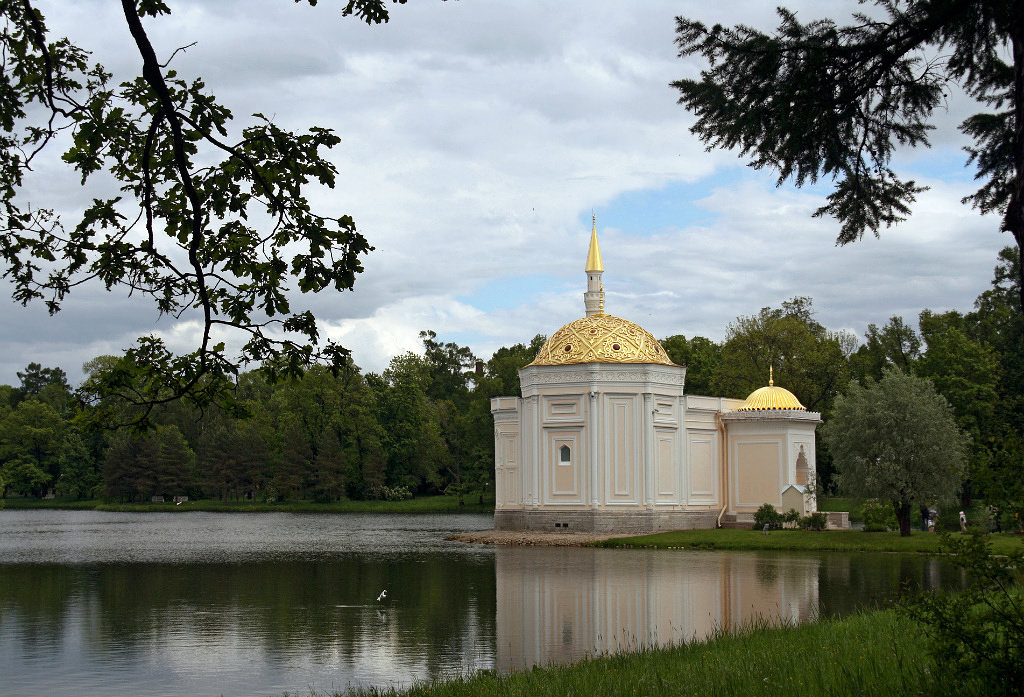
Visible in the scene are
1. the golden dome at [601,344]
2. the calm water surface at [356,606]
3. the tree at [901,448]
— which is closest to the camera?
the calm water surface at [356,606]

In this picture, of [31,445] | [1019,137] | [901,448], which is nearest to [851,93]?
[1019,137]

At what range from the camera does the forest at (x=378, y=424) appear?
64875 millimetres

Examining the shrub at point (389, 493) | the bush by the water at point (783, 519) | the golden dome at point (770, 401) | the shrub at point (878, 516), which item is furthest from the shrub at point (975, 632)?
the shrub at point (389, 493)

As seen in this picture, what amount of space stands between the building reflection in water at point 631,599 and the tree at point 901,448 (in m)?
7.02

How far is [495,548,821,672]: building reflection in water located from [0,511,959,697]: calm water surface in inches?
2.4

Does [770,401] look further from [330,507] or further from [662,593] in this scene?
[330,507]

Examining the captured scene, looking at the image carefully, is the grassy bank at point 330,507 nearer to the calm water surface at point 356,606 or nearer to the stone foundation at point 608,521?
the stone foundation at point 608,521

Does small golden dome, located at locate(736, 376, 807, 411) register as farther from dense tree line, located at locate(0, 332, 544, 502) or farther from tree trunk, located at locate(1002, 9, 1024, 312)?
tree trunk, located at locate(1002, 9, 1024, 312)

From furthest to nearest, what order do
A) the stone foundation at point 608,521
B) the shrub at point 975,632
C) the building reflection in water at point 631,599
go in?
1. the stone foundation at point 608,521
2. the building reflection in water at point 631,599
3. the shrub at point 975,632

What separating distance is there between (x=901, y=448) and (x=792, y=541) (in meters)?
5.25

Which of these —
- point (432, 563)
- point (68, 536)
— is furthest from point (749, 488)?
point (68, 536)

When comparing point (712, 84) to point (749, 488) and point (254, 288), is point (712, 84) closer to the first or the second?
point (254, 288)

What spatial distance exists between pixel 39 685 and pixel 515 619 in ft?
28.4

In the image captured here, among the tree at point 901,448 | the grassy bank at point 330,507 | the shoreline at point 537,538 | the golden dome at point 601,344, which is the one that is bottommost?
the grassy bank at point 330,507
